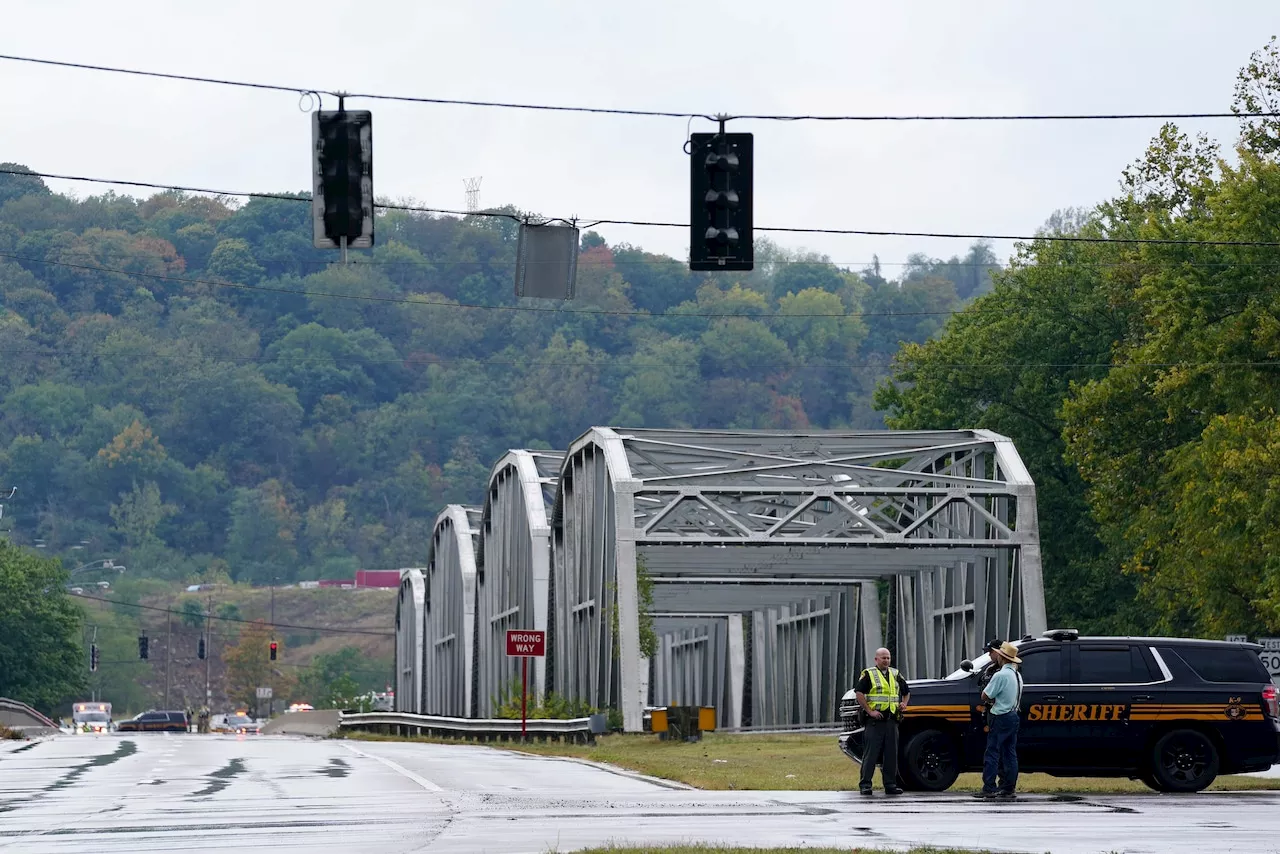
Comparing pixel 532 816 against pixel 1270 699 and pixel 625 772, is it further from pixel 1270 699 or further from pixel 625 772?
pixel 625 772

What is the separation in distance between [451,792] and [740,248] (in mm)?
7023

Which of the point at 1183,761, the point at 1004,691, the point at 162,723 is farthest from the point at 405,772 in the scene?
the point at 162,723

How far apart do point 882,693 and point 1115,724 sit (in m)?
2.64

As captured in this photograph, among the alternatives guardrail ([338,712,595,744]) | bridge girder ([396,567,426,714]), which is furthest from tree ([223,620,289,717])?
guardrail ([338,712,595,744])

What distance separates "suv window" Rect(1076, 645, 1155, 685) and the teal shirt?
1.65 meters

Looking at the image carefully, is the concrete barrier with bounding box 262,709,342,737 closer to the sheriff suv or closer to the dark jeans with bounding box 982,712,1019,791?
the sheriff suv

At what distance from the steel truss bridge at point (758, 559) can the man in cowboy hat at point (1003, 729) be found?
851 inches

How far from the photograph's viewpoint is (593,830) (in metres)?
18.1

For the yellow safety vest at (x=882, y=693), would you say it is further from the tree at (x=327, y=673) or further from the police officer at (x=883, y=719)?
the tree at (x=327, y=673)

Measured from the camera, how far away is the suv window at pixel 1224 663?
76.6 ft

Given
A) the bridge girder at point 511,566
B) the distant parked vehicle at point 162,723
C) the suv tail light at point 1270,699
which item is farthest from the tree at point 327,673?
the suv tail light at point 1270,699

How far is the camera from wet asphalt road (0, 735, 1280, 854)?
16781mm

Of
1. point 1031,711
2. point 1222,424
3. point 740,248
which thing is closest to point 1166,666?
point 1031,711

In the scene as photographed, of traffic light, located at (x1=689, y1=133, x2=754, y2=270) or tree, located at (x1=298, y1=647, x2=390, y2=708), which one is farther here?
tree, located at (x1=298, y1=647, x2=390, y2=708)
